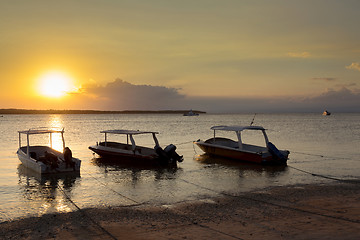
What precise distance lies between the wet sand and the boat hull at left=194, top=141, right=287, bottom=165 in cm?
958

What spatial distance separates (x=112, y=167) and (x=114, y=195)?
9084 millimetres

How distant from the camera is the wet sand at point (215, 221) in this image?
Answer: 9328 mm

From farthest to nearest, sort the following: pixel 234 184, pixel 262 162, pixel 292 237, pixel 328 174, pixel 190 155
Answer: pixel 190 155 → pixel 262 162 → pixel 328 174 → pixel 234 184 → pixel 292 237

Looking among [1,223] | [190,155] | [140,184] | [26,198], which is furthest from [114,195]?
[190,155]

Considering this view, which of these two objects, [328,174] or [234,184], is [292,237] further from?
[328,174]

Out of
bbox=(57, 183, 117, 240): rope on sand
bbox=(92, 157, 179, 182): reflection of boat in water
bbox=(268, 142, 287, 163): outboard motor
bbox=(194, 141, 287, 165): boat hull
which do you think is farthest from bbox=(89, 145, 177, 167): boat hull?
bbox=(57, 183, 117, 240): rope on sand

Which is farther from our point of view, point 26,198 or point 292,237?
point 26,198

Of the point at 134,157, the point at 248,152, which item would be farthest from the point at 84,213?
the point at 248,152

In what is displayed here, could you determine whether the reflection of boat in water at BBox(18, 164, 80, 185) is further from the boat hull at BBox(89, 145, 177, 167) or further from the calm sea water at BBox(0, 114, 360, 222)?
the boat hull at BBox(89, 145, 177, 167)

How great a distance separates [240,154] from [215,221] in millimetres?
15020

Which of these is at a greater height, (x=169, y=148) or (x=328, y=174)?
(x=169, y=148)

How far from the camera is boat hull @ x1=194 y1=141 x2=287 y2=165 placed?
23.5m

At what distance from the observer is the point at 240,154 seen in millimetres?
25125

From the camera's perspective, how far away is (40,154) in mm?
25016
